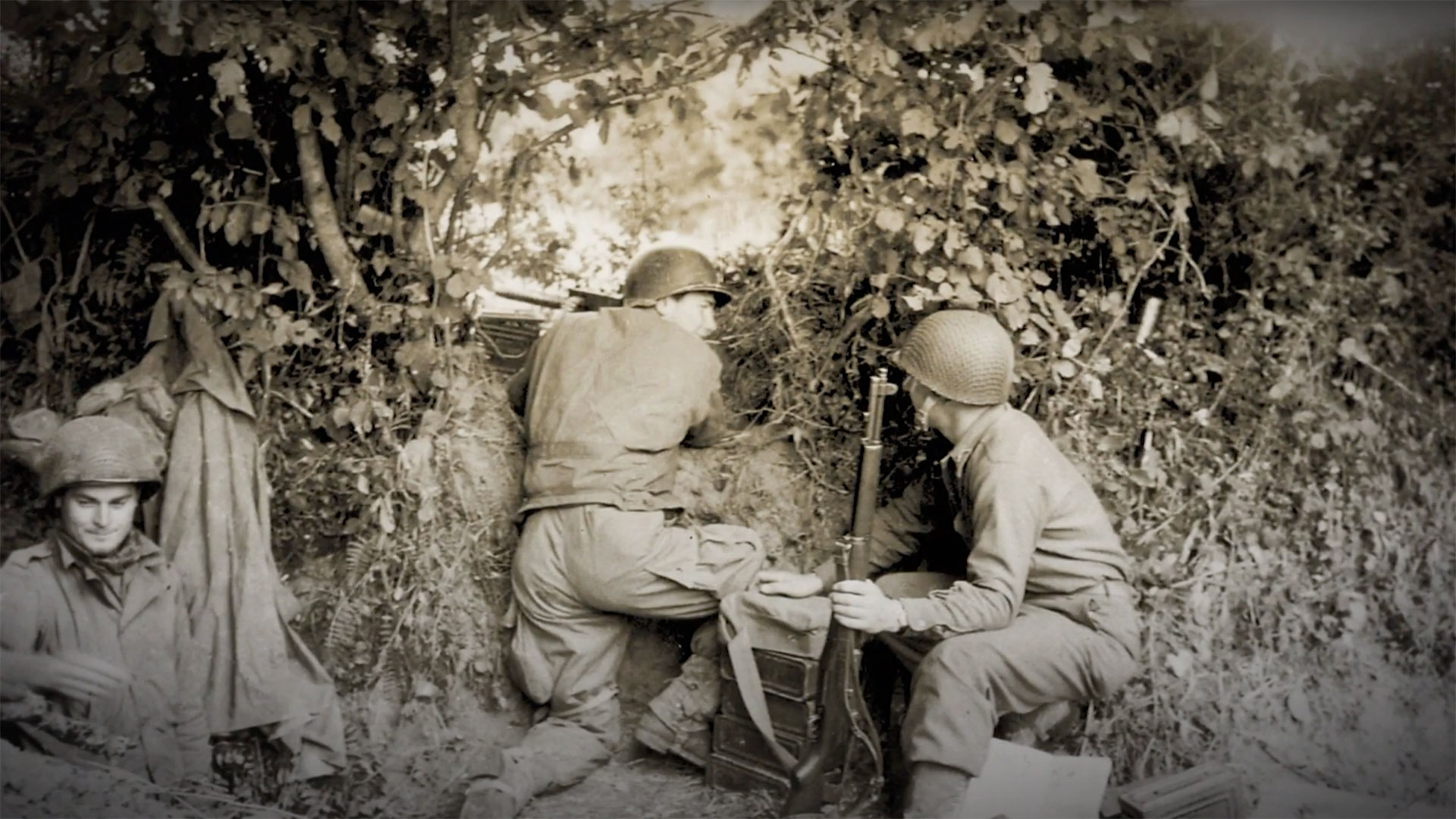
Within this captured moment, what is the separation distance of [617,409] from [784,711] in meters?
0.98

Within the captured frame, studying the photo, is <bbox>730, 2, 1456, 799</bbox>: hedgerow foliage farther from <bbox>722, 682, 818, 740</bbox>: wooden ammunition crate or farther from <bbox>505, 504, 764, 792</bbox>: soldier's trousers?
<bbox>722, 682, 818, 740</bbox>: wooden ammunition crate

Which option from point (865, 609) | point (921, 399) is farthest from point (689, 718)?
point (921, 399)

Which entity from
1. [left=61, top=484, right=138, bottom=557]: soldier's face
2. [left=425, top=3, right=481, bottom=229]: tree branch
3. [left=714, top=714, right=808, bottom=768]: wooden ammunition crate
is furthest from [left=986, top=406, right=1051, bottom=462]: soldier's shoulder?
[left=61, top=484, right=138, bottom=557]: soldier's face

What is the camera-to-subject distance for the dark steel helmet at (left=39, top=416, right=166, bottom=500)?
3.53 m

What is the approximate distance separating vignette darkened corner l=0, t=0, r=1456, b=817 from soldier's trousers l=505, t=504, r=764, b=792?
2 centimetres

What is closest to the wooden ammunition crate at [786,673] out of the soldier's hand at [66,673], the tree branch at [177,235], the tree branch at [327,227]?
the tree branch at [327,227]

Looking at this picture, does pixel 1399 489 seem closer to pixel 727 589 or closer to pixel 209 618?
pixel 727 589

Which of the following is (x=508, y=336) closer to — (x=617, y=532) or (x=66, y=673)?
(x=617, y=532)

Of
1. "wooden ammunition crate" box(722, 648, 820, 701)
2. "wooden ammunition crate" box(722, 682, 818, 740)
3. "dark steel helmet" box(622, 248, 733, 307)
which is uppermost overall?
"dark steel helmet" box(622, 248, 733, 307)

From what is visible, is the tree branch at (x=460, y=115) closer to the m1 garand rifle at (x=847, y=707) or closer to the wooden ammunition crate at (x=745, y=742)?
the m1 garand rifle at (x=847, y=707)

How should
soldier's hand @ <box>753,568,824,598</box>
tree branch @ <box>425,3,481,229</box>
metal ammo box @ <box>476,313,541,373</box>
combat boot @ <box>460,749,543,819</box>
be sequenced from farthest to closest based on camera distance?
metal ammo box @ <box>476,313,541,373</box>, tree branch @ <box>425,3,481,229</box>, soldier's hand @ <box>753,568,824,598</box>, combat boot @ <box>460,749,543,819</box>

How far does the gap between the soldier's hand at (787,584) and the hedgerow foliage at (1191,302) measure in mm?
397

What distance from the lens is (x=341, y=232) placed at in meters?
3.83

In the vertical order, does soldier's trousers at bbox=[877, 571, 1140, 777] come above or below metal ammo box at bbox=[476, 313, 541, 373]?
below
